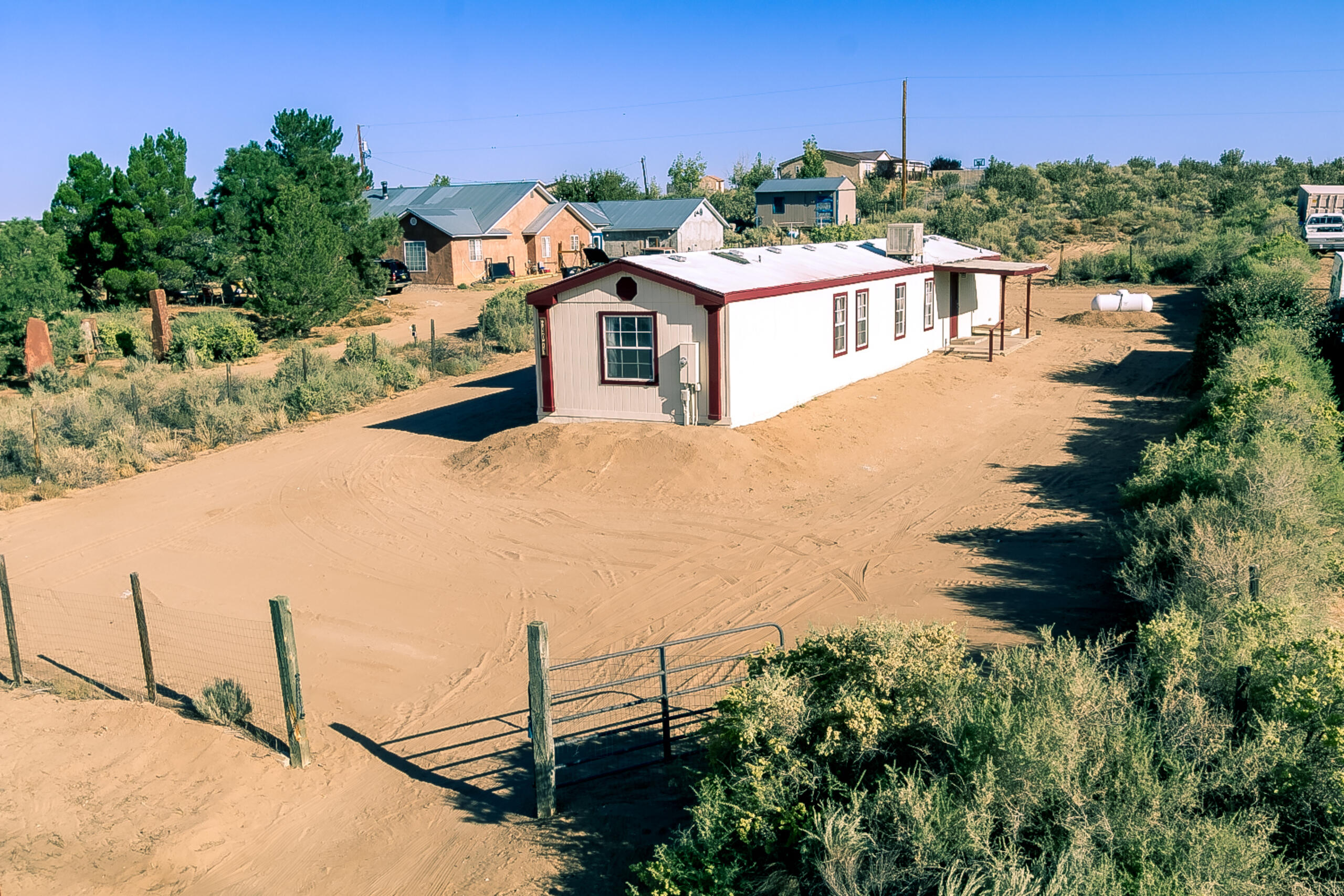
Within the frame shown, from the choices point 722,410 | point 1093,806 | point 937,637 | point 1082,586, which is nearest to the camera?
point 1093,806

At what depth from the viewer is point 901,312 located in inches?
977

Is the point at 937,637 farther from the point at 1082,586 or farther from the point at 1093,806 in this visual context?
the point at 1082,586

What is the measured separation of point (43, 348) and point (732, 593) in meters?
25.1

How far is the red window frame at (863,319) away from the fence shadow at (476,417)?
695 centimetres

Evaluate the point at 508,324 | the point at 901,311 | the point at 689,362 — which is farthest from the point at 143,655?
the point at 508,324

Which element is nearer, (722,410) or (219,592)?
Result: (219,592)

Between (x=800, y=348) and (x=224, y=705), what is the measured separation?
12.7m

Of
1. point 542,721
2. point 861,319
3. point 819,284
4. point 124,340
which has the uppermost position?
point 819,284

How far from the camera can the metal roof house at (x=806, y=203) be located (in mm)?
64500

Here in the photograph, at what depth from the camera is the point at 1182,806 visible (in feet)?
17.9

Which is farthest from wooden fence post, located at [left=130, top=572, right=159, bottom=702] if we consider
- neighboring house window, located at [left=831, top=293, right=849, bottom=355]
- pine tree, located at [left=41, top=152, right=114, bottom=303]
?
pine tree, located at [left=41, top=152, right=114, bottom=303]

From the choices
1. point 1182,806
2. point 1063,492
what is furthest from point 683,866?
point 1063,492

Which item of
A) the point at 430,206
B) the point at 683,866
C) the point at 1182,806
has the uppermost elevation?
the point at 430,206

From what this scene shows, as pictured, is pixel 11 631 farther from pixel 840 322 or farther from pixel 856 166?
pixel 856 166
